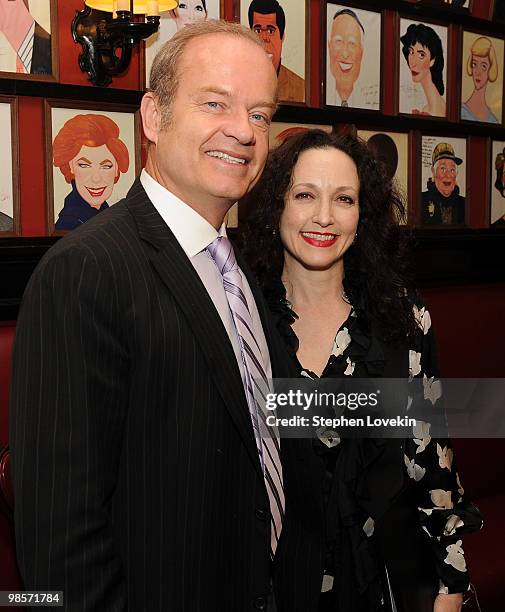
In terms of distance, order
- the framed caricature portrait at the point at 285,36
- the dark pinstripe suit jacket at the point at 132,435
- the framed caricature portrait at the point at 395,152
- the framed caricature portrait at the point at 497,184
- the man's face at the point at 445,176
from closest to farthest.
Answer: the dark pinstripe suit jacket at the point at 132,435, the framed caricature portrait at the point at 285,36, the framed caricature portrait at the point at 395,152, the man's face at the point at 445,176, the framed caricature portrait at the point at 497,184

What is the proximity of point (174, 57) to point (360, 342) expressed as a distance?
0.86 meters

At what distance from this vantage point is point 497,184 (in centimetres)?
401

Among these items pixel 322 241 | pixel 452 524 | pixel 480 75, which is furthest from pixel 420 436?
pixel 480 75

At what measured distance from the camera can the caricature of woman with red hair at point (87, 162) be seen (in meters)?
2.57

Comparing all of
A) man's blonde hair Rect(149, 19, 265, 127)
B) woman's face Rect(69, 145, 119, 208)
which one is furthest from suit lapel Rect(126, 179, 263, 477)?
woman's face Rect(69, 145, 119, 208)

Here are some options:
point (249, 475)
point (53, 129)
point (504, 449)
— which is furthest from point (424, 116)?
point (249, 475)

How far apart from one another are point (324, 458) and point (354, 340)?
0.32 m

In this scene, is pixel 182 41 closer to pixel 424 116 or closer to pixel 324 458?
pixel 324 458

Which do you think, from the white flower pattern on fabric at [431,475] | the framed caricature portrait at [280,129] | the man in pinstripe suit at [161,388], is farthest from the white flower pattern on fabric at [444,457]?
the framed caricature portrait at [280,129]

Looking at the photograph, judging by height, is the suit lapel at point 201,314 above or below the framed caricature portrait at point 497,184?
below

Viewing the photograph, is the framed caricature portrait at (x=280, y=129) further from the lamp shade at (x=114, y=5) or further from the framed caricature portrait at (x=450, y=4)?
the framed caricature portrait at (x=450, y=4)

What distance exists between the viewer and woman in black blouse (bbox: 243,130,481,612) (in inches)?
71.7

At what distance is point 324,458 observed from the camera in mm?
1849

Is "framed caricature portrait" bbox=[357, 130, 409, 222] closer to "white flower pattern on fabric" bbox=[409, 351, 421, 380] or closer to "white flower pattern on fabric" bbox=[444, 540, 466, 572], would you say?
"white flower pattern on fabric" bbox=[409, 351, 421, 380]
